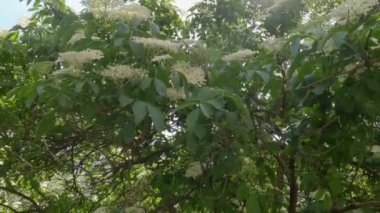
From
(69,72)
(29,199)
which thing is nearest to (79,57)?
(69,72)

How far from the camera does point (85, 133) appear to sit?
268 cm

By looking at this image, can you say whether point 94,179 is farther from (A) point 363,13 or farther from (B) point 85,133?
(A) point 363,13

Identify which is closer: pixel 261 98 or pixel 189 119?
pixel 189 119

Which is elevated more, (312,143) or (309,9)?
(309,9)

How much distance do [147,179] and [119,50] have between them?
827 millimetres

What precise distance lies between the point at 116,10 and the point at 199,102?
552 millimetres

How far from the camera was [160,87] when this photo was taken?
5.36ft

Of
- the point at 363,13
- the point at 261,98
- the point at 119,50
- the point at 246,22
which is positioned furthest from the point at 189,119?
the point at 246,22

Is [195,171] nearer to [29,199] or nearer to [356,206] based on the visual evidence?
[356,206]

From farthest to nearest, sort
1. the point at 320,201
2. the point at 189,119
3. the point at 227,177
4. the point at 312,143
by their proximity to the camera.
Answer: the point at 320,201, the point at 312,143, the point at 227,177, the point at 189,119

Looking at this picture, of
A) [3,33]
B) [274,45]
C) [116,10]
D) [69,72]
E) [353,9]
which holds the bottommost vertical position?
[69,72]

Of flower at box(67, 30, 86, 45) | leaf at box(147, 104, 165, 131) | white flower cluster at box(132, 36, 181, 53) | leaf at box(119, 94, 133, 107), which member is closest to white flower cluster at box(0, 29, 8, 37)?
flower at box(67, 30, 86, 45)

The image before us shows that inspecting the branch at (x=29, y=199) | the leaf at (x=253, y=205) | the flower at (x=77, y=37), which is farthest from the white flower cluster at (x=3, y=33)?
the leaf at (x=253, y=205)

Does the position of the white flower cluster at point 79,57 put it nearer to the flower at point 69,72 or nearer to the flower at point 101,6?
the flower at point 69,72
